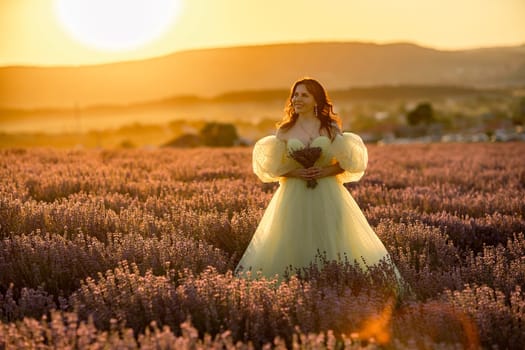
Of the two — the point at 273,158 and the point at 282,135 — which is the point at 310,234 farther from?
the point at 282,135

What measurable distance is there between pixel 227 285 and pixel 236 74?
112789 millimetres

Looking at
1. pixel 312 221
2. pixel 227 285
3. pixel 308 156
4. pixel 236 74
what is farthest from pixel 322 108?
pixel 236 74

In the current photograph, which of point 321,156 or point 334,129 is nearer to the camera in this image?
point 321,156

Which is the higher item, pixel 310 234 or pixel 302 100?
pixel 302 100

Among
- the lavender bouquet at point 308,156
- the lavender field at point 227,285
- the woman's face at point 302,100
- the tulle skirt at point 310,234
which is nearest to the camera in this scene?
the lavender field at point 227,285

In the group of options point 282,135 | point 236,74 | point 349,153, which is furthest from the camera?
point 236,74

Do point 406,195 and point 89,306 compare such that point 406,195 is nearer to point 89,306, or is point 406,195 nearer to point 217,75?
point 89,306

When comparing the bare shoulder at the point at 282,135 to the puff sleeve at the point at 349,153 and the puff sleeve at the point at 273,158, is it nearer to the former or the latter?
the puff sleeve at the point at 273,158

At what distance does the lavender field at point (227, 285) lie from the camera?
3142mm

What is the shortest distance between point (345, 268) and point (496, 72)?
129695 mm

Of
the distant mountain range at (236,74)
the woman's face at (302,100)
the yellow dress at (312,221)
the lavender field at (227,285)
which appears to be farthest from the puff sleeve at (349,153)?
the distant mountain range at (236,74)

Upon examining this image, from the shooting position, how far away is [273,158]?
507cm

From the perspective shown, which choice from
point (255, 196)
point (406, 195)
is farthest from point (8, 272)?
point (406, 195)

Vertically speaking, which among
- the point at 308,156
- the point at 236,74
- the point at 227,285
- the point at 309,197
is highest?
the point at 236,74
